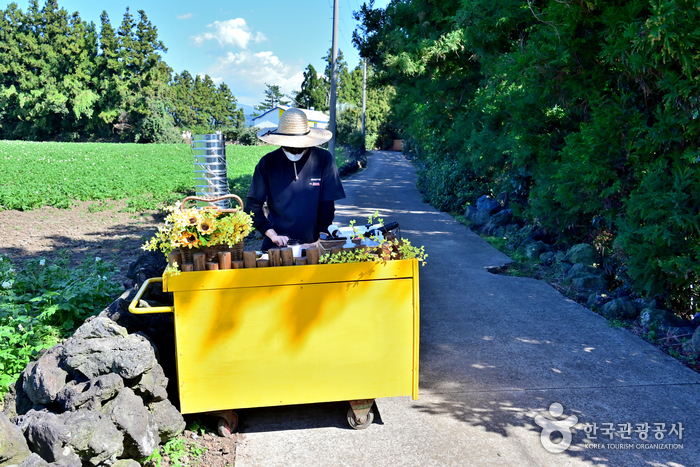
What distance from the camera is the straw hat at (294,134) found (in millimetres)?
4371

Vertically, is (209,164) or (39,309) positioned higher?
(209,164)

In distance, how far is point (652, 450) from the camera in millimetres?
3570

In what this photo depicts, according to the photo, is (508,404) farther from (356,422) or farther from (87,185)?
(87,185)

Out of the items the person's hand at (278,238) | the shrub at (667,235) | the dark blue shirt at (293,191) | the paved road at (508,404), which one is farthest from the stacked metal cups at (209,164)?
the shrub at (667,235)

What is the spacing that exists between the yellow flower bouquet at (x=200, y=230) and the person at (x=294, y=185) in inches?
34.4

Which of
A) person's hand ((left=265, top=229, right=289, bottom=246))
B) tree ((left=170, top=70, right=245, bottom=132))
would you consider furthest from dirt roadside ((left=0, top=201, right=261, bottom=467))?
tree ((left=170, top=70, right=245, bottom=132))

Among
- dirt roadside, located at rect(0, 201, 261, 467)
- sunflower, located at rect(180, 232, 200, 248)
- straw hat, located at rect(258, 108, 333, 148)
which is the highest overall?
straw hat, located at rect(258, 108, 333, 148)

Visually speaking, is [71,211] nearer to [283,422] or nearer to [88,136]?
[283,422]

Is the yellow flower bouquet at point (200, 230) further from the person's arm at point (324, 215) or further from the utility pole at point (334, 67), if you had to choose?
the utility pole at point (334, 67)

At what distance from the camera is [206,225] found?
A: 350 centimetres

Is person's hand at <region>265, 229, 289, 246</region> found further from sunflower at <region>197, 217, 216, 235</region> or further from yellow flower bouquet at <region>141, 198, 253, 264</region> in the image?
sunflower at <region>197, 217, 216, 235</region>

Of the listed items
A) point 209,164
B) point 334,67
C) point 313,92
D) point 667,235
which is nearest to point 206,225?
point 667,235

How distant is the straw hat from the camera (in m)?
4.37

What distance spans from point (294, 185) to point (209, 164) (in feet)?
14.1
